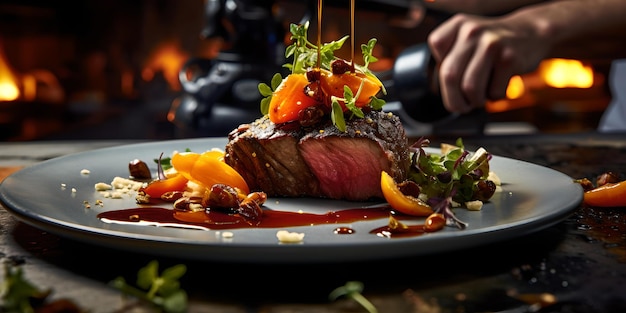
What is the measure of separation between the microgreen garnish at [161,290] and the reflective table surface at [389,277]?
24mm

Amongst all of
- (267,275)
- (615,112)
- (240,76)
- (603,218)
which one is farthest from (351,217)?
(615,112)

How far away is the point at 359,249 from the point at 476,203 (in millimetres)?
550

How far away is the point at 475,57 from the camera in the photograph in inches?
120

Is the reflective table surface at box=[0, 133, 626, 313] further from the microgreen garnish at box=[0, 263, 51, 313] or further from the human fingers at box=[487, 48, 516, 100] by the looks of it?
the human fingers at box=[487, 48, 516, 100]

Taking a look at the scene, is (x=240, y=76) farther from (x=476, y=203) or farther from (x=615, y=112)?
(x=615, y=112)

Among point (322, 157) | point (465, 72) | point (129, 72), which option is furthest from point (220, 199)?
point (129, 72)

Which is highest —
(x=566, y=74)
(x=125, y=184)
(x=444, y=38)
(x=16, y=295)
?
(x=444, y=38)

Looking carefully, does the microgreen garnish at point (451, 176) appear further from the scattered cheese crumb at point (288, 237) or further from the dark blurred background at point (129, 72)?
the dark blurred background at point (129, 72)

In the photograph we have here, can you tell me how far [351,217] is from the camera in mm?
1583

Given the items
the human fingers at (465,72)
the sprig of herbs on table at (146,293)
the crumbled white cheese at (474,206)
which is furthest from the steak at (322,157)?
the human fingers at (465,72)

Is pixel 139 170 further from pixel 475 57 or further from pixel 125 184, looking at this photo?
pixel 475 57

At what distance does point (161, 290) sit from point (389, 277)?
367 millimetres

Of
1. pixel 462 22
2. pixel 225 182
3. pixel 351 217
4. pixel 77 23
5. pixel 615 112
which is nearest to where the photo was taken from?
pixel 351 217

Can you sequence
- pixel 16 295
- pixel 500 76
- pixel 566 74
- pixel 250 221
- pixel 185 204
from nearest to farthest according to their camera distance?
pixel 16 295
pixel 250 221
pixel 185 204
pixel 500 76
pixel 566 74
